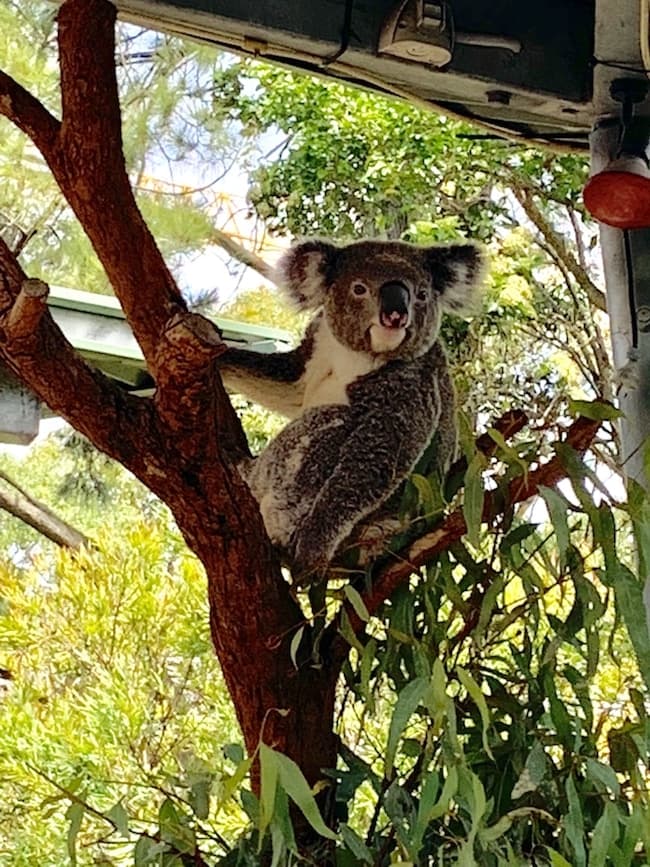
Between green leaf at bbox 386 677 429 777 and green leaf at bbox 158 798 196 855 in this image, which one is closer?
green leaf at bbox 386 677 429 777

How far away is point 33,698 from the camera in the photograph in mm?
2805

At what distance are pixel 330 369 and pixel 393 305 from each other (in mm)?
140

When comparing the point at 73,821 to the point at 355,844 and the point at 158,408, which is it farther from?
the point at 158,408

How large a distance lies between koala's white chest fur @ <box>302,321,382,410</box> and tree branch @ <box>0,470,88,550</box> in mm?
2296

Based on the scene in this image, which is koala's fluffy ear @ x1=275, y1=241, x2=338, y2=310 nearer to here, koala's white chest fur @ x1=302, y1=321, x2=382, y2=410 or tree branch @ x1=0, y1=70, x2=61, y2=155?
koala's white chest fur @ x1=302, y1=321, x2=382, y2=410

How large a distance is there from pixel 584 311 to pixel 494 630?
2912 mm

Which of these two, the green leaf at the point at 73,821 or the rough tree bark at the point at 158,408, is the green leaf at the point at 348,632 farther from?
the green leaf at the point at 73,821

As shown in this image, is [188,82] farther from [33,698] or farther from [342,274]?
[342,274]

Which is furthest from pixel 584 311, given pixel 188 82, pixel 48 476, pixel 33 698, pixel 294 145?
pixel 33 698

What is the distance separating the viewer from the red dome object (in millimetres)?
1512

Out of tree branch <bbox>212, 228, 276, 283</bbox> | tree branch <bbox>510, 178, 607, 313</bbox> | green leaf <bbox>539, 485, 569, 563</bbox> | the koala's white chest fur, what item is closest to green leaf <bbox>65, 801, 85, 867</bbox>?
green leaf <bbox>539, 485, 569, 563</bbox>

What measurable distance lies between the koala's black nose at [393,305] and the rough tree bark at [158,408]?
0.33m

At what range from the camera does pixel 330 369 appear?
66.8 inches

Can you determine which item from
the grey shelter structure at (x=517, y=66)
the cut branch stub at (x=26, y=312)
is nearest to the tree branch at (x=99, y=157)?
the cut branch stub at (x=26, y=312)
